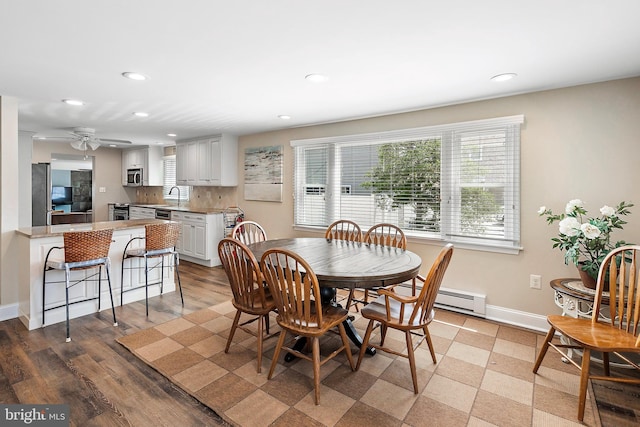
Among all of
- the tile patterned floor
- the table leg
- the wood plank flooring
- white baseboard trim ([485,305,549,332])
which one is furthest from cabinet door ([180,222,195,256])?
white baseboard trim ([485,305,549,332])

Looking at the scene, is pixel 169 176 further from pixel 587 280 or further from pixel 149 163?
pixel 587 280

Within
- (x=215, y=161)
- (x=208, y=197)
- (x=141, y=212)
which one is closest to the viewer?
(x=215, y=161)

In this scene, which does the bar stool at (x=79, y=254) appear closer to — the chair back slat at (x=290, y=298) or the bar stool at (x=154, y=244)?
the bar stool at (x=154, y=244)

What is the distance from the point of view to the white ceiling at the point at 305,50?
1.70 metres

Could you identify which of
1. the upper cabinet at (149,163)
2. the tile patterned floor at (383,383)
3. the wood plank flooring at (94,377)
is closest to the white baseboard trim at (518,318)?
the tile patterned floor at (383,383)

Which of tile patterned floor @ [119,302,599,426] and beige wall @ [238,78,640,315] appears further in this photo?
beige wall @ [238,78,640,315]

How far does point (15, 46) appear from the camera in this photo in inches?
83.0

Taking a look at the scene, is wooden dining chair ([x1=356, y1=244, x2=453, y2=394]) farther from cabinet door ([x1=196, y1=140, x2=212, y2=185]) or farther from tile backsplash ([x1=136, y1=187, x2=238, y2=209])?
cabinet door ([x1=196, y1=140, x2=212, y2=185])

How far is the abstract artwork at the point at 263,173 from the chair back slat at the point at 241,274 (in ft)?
9.00

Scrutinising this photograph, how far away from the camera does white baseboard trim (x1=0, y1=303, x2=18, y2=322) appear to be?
3.18m

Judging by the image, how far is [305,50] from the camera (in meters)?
2.19

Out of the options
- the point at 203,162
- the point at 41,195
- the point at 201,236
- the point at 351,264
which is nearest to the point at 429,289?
the point at 351,264

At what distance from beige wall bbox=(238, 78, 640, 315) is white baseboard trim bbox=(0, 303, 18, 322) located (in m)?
4.28

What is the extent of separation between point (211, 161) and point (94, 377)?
394 centimetres
